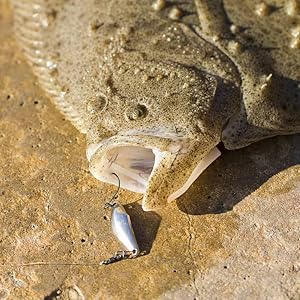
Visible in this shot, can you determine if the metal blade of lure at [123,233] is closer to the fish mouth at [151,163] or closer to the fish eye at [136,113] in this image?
the fish mouth at [151,163]

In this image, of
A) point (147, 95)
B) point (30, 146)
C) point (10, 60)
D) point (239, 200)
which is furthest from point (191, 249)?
point (10, 60)

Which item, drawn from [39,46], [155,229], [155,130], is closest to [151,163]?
[155,130]

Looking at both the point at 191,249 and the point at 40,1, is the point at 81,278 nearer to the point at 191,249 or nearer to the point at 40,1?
the point at 191,249

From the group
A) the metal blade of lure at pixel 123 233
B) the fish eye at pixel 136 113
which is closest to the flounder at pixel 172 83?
the fish eye at pixel 136 113

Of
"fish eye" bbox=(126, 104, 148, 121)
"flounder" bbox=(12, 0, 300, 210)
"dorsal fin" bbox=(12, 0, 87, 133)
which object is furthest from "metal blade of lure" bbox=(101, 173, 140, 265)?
"dorsal fin" bbox=(12, 0, 87, 133)

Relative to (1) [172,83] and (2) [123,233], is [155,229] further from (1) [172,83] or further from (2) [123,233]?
(1) [172,83]

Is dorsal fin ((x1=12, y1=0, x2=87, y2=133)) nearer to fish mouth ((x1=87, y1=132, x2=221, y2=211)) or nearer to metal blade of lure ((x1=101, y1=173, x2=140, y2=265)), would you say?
fish mouth ((x1=87, y1=132, x2=221, y2=211))
